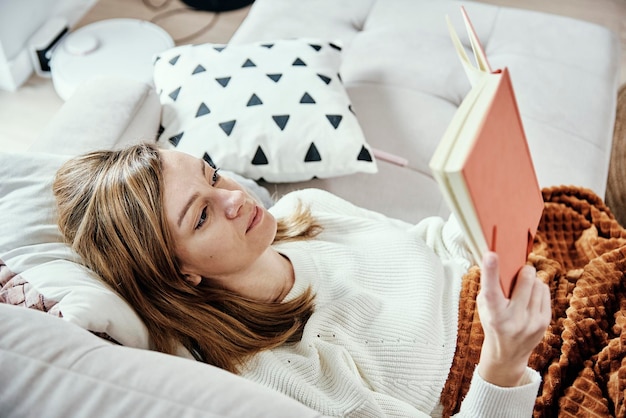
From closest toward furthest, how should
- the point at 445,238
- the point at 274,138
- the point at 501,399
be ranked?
the point at 501,399
the point at 445,238
the point at 274,138

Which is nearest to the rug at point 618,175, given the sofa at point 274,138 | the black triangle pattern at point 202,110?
the sofa at point 274,138

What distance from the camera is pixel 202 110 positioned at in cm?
155

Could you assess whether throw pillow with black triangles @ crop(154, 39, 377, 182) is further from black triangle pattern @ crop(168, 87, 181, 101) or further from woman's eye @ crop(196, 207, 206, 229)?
woman's eye @ crop(196, 207, 206, 229)

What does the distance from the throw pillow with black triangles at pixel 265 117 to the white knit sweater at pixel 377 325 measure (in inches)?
6.0

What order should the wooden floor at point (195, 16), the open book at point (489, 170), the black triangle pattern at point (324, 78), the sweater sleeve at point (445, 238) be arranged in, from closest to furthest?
the open book at point (489, 170)
the sweater sleeve at point (445, 238)
the black triangle pattern at point (324, 78)
the wooden floor at point (195, 16)

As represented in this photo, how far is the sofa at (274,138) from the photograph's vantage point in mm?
782

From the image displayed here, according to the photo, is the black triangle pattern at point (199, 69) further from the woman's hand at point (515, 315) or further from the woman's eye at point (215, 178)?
the woman's hand at point (515, 315)

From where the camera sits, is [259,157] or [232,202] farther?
[259,157]

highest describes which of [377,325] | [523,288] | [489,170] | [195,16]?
[489,170]

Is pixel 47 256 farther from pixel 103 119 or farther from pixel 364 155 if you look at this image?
pixel 364 155

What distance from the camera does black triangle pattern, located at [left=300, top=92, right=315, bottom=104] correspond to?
61.4 inches

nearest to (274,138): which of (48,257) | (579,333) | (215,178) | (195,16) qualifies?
(215,178)

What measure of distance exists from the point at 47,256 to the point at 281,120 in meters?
0.64

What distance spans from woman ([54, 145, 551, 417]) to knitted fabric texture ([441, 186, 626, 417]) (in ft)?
0.12
